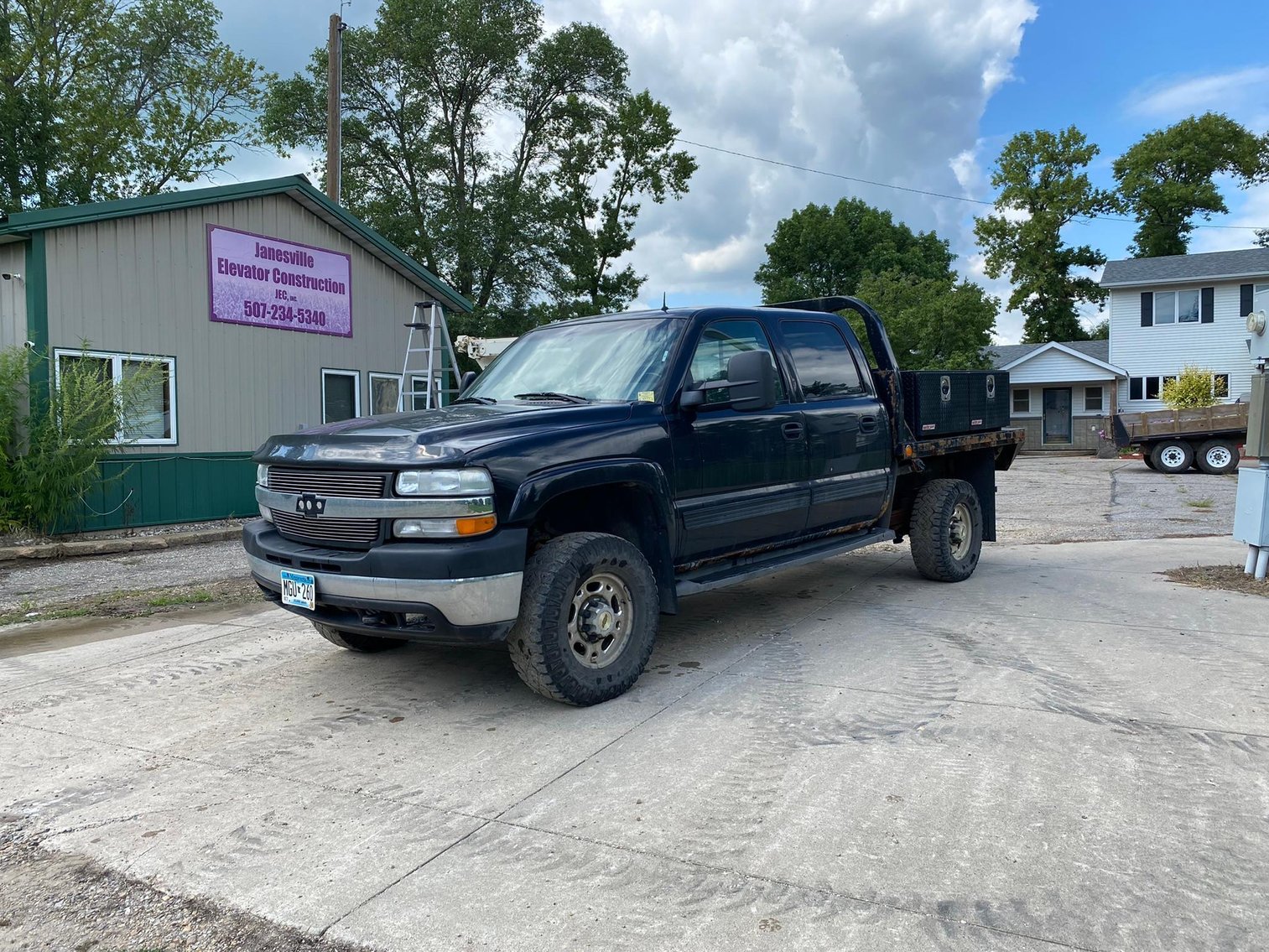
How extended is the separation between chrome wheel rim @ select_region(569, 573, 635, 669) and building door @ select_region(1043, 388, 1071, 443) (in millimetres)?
34769

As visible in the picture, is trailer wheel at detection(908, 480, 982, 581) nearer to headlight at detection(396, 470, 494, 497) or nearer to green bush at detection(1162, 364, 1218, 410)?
headlight at detection(396, 470, 494, 497)

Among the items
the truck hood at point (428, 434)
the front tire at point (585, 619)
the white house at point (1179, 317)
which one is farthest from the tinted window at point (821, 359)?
the white house at point (1179, 317)

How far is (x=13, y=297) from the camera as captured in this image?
10.8m

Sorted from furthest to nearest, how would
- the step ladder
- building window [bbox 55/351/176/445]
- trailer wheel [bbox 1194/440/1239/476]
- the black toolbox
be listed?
trailer wheel [bbox 1194/440/1239/476] < the step ladder < building window [bbox 55/351/176/445] < the black toolbox

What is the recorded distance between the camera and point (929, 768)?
12.1 feet

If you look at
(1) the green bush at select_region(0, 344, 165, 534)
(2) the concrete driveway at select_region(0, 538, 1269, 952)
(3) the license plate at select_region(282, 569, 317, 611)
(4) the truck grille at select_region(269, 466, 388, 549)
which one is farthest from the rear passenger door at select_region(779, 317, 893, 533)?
(1) the green bush at select_region(0, 344, 165, 534)

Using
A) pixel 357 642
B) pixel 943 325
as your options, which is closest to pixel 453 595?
pixel 357 642

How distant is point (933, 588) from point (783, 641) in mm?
2172

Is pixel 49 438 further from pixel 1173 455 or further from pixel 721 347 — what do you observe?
pixel 1173 455

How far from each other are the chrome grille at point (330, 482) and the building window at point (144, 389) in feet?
25.0

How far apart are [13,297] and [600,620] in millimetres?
9831

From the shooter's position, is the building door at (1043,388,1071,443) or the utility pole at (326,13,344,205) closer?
the utility pole at (326,13,344,205)

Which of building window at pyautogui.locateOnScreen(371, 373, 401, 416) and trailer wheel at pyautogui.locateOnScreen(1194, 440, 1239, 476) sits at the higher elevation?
building window at pyautogui.locateOnScreen(371, 373, 401, 416)

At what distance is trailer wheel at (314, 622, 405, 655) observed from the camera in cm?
537
